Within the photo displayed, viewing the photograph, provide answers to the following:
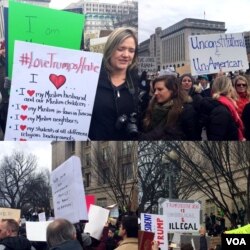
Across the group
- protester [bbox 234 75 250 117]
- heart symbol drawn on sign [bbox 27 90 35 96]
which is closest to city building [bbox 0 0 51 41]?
heart symbol drawn on sign [bbox 27 90 35 96]

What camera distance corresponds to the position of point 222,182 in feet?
20.7

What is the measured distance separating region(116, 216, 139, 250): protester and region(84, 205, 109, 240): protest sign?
18 cm

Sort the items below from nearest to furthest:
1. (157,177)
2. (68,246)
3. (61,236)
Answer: (68,246) < (61,236) < (157,177)

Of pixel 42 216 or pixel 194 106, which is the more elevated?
pixel 194 106

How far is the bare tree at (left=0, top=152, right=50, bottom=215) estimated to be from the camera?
5.96 m

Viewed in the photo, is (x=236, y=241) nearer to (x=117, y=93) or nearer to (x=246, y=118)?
(x=246, y=118)

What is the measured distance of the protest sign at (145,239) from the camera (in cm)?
592

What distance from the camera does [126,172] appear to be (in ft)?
20.0

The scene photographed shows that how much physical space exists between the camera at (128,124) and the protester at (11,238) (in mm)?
1329

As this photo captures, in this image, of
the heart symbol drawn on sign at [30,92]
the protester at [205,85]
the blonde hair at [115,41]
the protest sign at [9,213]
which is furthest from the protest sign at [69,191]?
the protester at [205,85]

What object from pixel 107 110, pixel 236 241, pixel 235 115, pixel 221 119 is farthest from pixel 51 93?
pixel 236 241

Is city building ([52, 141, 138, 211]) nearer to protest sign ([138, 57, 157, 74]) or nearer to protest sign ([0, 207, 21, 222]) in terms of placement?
protest sign ([0, 207, 21, 222])

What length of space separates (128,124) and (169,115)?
42 centimetres

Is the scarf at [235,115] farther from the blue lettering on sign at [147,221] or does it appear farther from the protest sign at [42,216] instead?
the protest sign at [42,216]
